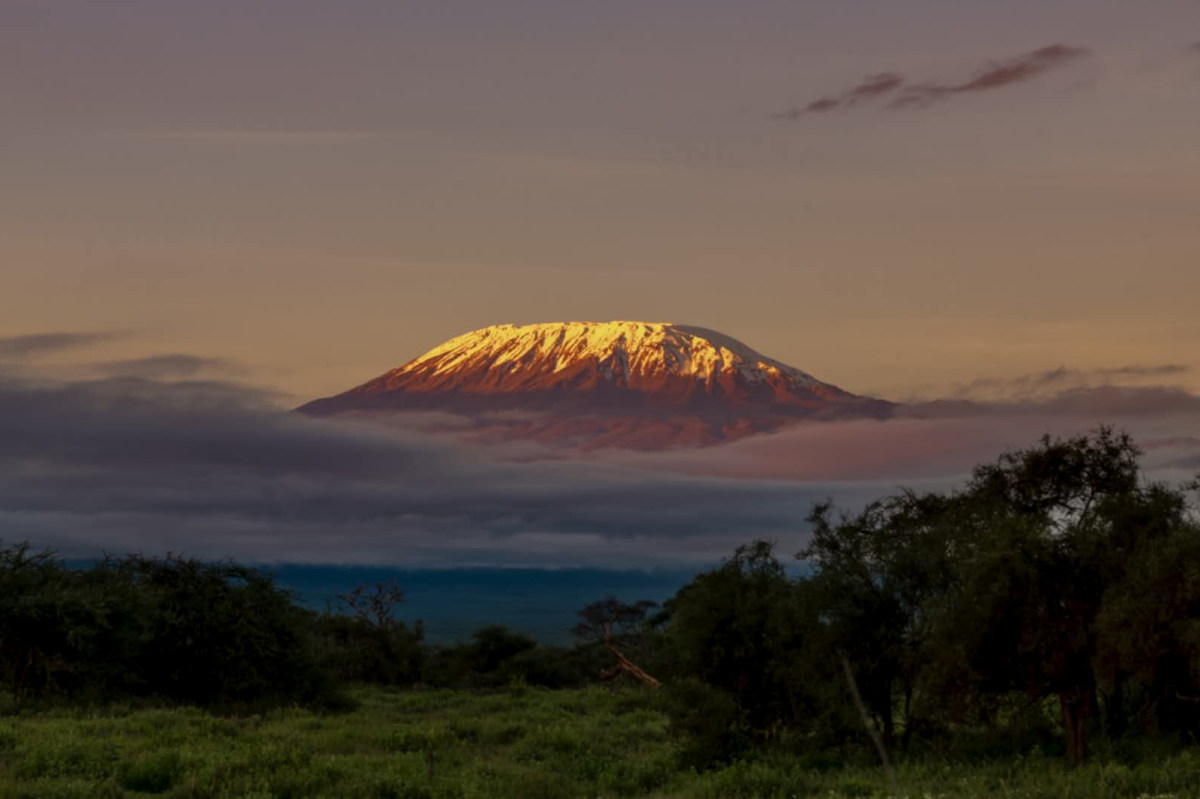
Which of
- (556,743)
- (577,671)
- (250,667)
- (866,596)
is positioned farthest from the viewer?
(577,671)

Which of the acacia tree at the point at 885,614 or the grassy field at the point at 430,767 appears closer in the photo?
the grassy field at the point at 430,767

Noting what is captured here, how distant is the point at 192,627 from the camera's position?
43.8 meters

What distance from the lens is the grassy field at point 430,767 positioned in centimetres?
2308

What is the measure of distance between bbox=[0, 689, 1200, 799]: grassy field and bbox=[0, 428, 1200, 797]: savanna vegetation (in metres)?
0.10

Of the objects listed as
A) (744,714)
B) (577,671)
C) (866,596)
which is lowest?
(577,671)

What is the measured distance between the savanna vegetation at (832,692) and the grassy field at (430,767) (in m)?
0.10

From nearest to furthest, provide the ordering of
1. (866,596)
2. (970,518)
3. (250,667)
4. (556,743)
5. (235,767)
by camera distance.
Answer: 1. (235,767)
2. (866,596)
3. (556,743)
4. (970,518)
5. (250,667)

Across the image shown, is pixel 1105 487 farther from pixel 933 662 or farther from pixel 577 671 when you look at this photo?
pixel 577 671

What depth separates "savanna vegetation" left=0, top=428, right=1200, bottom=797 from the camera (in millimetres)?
24344

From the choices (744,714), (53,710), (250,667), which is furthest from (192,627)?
(744,714)

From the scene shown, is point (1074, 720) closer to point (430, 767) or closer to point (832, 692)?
point (832, 692)

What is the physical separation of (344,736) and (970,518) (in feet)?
55.4

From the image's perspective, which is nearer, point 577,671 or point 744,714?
point 744,714

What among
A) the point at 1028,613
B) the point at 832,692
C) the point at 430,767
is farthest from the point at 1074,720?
the point at 430,767
